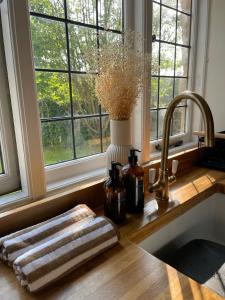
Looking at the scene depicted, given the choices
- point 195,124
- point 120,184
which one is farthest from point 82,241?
point 195,124

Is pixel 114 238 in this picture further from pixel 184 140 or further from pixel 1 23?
pixel 184 140

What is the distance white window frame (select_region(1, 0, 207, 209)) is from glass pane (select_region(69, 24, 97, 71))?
24cm

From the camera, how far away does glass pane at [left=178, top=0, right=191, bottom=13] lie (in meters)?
1.45

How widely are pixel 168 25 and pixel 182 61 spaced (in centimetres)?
27

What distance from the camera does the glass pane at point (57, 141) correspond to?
39.3 inches

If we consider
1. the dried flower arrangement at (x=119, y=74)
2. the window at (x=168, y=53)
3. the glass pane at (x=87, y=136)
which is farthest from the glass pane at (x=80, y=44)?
the window at (x=168, y=53)

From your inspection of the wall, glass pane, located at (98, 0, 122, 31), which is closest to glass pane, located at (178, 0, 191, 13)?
the wall

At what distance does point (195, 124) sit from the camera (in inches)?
68.2

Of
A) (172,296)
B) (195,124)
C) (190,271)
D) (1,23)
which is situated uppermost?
(1,23)

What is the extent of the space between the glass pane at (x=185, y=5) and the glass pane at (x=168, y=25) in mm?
93

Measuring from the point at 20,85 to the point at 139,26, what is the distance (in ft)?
2.24

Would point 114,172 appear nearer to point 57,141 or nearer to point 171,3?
point 57,141

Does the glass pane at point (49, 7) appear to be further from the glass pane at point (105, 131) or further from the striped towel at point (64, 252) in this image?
the striped towel at point (64, 252)

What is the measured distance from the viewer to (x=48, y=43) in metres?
0.94
